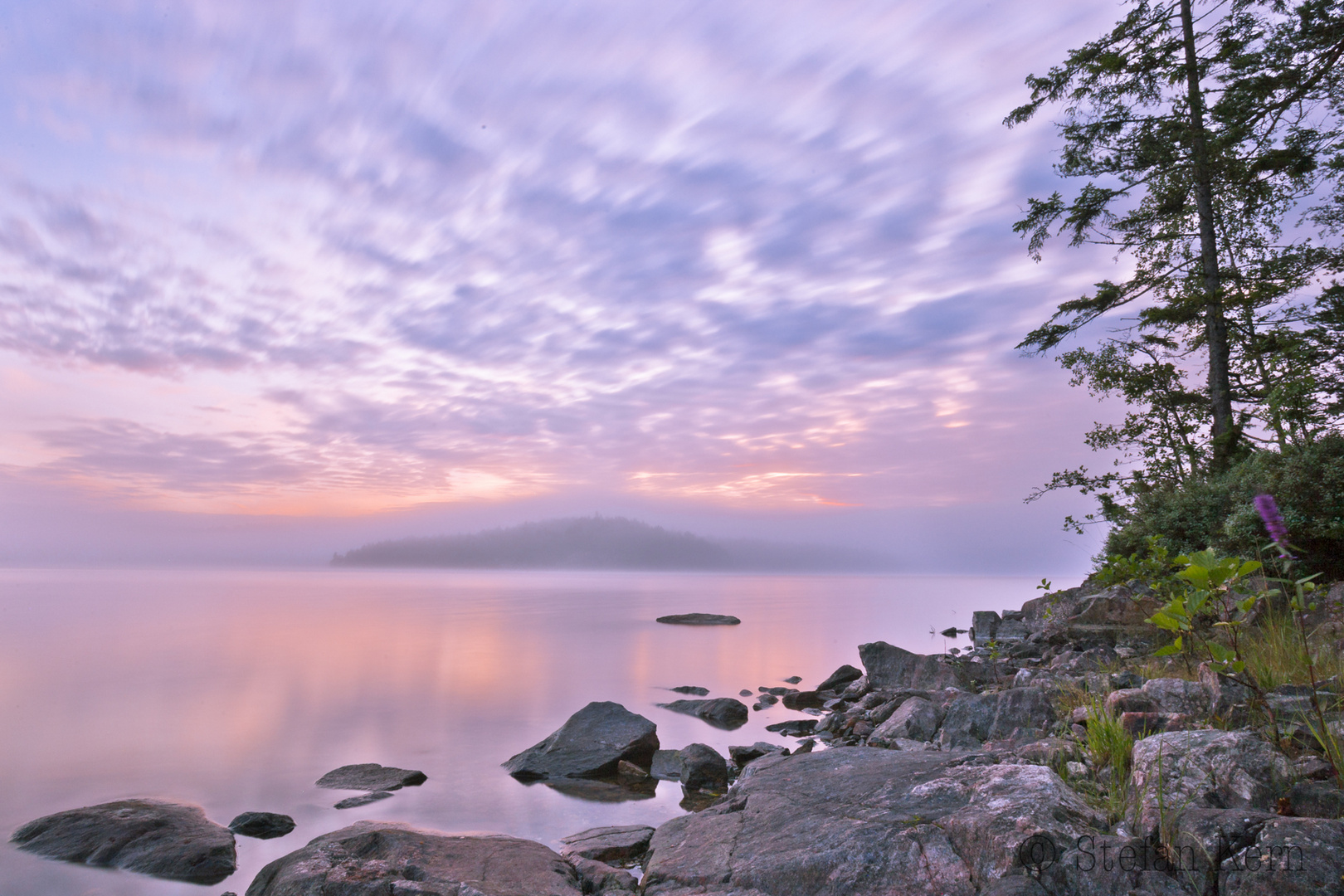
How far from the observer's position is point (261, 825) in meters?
8.41

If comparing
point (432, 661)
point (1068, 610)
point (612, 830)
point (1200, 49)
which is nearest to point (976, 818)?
point (612, 830)

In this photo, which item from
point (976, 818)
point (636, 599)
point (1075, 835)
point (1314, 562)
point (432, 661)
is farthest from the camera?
point (636, 599)

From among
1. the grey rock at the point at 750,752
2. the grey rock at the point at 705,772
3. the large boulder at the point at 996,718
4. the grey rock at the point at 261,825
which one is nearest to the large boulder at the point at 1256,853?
the large boulder at the point at 996,718

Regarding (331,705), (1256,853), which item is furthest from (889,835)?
(331,705)

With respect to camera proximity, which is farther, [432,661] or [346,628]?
[346,628]

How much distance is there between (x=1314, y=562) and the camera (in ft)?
37.4

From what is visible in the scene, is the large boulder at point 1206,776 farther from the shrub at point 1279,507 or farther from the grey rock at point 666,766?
the shrub at point 1279,507

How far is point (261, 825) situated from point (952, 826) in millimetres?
8500

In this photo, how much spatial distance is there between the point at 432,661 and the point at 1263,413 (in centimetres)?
2645

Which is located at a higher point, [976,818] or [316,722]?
[976,818]

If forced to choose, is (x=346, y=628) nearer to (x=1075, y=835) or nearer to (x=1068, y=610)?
(x=1068, y=610)

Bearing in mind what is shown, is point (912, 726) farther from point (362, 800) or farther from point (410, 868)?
point (362, 800)

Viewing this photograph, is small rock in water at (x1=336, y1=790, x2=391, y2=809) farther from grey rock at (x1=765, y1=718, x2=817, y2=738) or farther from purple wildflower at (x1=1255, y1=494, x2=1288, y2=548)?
purple wildflower at (x1=1255, y1=494, x2=1288, y2=548)

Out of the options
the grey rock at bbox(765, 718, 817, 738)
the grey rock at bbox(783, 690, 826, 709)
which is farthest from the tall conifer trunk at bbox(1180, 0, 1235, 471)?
the grey rock at bbox(765, 718, 817, 738)
